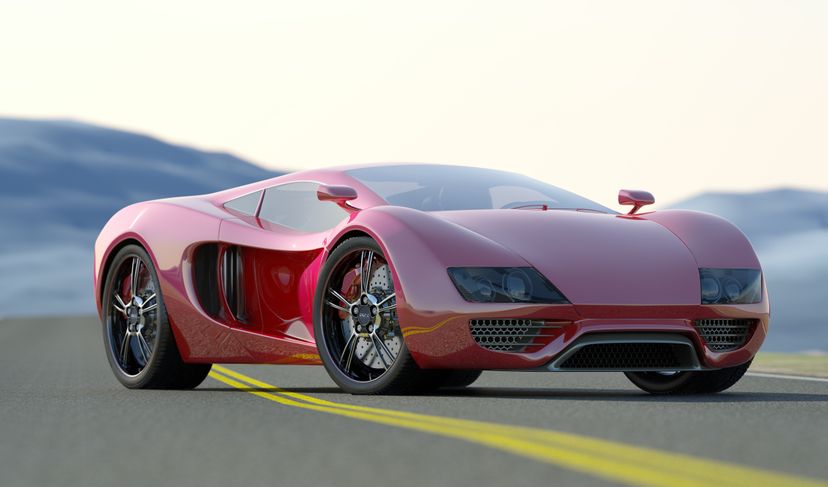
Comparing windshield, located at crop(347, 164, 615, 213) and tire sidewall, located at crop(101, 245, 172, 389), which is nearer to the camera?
windshield, located at crop(347, 164, 615, 213)

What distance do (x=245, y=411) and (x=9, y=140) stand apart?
20050 centimetres

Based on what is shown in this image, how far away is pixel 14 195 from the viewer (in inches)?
7633

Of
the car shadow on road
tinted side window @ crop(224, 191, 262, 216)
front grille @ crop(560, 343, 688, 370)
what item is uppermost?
tinted side window @ crop(224, 191, 262, 216)

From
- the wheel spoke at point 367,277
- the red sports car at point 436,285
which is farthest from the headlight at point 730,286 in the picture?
the wheel spoke at point 367,277

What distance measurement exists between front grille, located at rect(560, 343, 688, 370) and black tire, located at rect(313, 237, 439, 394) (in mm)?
809

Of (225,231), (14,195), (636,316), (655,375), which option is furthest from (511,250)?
(14,195)

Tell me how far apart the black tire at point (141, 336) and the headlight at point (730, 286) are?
3496 millimetres

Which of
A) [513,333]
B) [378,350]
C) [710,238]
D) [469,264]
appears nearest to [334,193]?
[378,350]

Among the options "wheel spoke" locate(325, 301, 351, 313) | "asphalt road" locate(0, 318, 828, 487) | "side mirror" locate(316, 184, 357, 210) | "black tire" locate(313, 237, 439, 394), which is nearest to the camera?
"asphalt road" locate(0, 318, 828, 487)

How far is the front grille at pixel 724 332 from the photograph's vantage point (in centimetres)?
771

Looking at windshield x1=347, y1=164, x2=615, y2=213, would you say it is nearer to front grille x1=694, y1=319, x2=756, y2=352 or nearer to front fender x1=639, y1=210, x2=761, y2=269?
front fender x1=639, y1=210, x2=761, y2=269

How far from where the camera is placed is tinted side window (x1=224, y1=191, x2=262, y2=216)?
9.29 metres

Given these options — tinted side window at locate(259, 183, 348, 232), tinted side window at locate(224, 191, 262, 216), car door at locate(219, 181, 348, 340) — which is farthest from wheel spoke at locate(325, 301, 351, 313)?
tinted side window at locate(224, 191, 262, 216)

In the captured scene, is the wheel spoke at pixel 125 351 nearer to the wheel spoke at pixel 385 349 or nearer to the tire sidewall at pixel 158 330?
the tire sidewall at pixel 158 330
